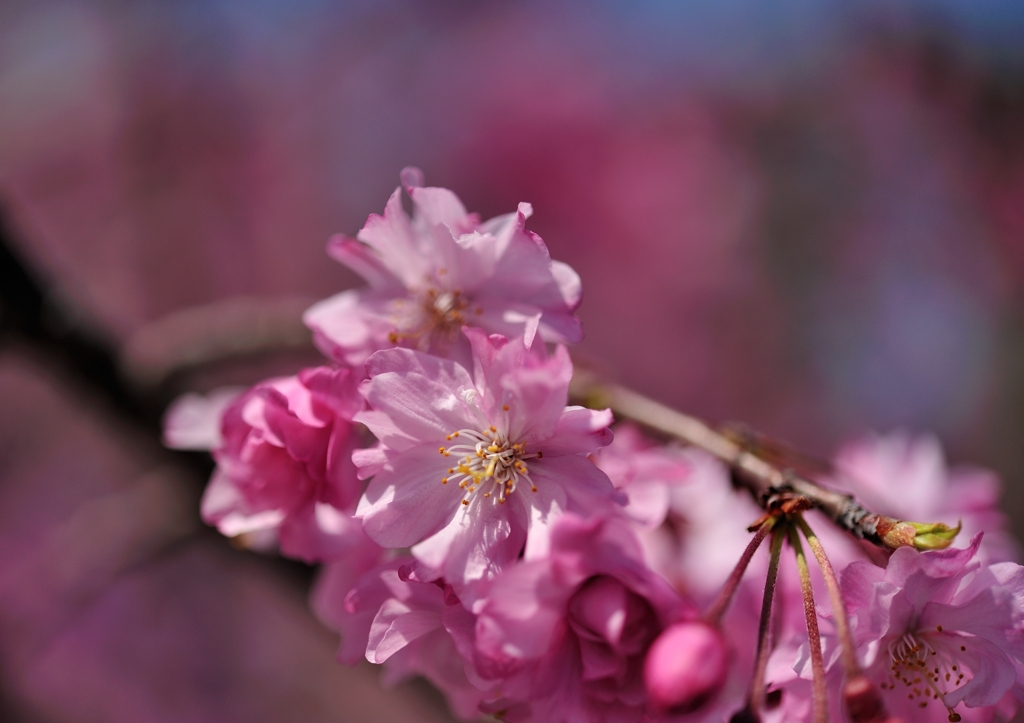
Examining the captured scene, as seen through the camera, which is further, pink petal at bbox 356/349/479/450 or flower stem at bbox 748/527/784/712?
pink petal at bbox 356/349/479/450

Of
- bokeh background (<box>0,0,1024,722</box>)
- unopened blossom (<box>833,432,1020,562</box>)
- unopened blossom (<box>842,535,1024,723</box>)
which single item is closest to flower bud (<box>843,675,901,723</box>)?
unopened blossom (<box>842,535,1024,723</box>)

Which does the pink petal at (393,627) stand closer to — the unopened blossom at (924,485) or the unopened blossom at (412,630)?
the unopened blossom at (412,630)

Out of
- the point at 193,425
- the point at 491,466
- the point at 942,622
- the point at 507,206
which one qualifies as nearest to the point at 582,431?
the point at 491,466

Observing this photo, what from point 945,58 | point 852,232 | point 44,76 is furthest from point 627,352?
point 44,76

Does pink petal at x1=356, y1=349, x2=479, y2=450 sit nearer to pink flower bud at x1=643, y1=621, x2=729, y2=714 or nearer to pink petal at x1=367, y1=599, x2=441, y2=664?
pink petal at x1=367, y1=599, x2=441, y2=664

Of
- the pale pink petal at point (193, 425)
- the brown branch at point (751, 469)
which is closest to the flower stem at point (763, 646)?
the brown branch at point (751, 469)

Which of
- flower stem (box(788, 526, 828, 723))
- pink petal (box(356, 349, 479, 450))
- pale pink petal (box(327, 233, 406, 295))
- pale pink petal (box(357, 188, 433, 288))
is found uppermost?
pale pink petal (box(357, 188, 433, 288))
